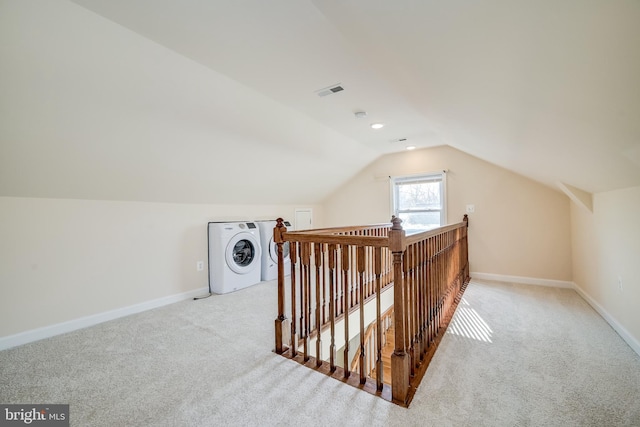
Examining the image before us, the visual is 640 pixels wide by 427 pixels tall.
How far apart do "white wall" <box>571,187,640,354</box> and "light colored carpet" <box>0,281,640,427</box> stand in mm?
176

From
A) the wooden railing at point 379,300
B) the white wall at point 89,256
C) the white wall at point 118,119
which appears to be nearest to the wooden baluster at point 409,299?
the wooden railing at point 379,300

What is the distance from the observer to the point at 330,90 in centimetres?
223

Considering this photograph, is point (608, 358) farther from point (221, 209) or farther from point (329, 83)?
point (221, 209)

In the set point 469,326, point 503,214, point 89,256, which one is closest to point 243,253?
point 89,256

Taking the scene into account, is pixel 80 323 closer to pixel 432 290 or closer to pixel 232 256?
pixel 232 256

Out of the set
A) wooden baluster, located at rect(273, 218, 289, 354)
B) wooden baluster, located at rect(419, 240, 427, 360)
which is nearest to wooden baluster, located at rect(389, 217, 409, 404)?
wooden baluster, located at rect(419, 240, 427, 360)

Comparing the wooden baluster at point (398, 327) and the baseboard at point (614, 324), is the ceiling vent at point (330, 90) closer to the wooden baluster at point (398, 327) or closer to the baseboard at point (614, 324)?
the wooden baluster at point (398, 327)

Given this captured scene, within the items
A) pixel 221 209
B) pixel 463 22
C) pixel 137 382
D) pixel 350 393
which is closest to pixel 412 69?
pixel 463 22

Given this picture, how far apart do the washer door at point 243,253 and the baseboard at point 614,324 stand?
3.78 meters

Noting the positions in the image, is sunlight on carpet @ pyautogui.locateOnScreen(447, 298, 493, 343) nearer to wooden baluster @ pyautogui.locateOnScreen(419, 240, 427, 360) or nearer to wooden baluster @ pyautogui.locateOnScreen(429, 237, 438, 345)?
wooden baluster @ pyautogui.locateOnScreen(429, 237, 438, 345)

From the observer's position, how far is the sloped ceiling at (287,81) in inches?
35.5

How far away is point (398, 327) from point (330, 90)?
6.24 feet

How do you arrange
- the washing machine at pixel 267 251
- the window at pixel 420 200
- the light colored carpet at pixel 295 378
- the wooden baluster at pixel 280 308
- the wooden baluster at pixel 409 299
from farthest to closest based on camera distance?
the window at pixel 420 200 < the washing machine at pixel 267 251 < the wooden baluster at pixel 280 308 < the wooden baluster at pixel 409 299 < the light colored carpet at pixel 295 378

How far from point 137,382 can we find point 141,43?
2.12m
